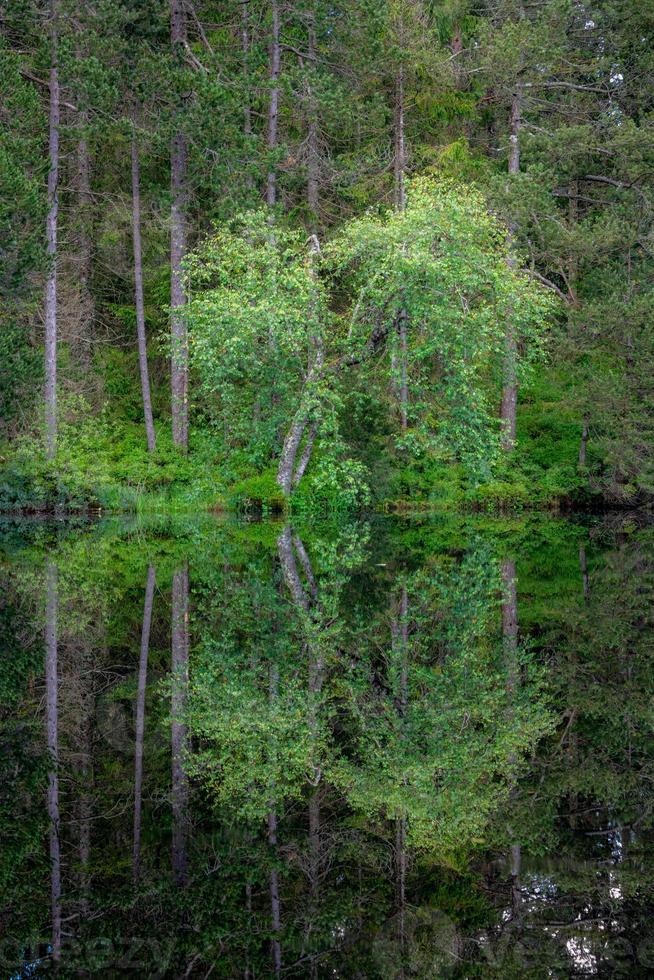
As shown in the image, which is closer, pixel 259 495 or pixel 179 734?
pixel 179 734

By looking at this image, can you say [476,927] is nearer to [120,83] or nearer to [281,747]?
[281,747]

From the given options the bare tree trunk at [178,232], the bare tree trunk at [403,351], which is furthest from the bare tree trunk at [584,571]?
the bare tree trunk at [178,232]

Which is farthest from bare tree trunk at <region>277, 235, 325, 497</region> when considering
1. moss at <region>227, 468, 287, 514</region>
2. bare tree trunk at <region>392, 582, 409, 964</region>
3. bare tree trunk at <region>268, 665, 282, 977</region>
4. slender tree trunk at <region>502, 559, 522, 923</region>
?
→ bare tree trunk at <region>268, 665, 282, 977</region>

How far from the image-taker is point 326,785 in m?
5.61

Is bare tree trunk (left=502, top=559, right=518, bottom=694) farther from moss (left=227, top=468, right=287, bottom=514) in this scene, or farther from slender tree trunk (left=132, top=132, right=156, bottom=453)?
slender tree trunk (left=132, top=132, right=156, bottom=453)

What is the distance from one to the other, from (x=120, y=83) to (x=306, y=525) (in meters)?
13.1

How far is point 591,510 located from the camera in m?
29.1

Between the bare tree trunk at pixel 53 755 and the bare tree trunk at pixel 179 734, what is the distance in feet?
1.70

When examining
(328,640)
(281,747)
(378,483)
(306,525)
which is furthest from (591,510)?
(281,747)

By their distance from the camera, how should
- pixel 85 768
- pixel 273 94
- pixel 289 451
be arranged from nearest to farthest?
pixel 85 768 → pixel 289 451 → pixel 273 94

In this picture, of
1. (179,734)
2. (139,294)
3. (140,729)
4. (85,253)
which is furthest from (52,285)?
(179,734)

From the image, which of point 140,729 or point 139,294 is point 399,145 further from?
point 140,729

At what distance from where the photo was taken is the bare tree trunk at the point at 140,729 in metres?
4.82

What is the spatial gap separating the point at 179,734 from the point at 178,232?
22.4m
